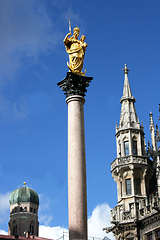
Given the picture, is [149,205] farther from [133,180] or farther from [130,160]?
[130,160]

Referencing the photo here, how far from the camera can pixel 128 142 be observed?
50125mm

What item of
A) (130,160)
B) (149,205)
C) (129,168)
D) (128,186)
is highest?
(130,160)

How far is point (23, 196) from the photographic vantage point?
15812 cm

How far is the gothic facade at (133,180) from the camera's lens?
44781 mm

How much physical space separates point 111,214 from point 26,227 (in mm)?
112564

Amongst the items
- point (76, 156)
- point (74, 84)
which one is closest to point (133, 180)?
point (74, 84)

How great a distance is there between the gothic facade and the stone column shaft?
53.2ft

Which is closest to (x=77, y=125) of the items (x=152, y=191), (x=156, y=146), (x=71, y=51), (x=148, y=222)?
(x=71, y=51)

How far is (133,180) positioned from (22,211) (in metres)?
116

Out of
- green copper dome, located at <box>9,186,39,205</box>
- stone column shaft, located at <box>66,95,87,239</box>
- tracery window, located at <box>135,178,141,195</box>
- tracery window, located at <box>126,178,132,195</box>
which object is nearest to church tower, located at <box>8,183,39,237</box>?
green copper dome, located at <box>9,186,39,205</box>

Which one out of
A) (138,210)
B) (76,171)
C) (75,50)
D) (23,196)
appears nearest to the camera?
(76,171)

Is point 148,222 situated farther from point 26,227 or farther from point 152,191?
point 26,227

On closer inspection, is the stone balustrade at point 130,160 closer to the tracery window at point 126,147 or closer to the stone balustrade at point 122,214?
the tracery window at point 126,147

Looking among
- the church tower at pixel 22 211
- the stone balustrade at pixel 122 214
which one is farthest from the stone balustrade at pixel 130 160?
the church tower at pixel 22 211
